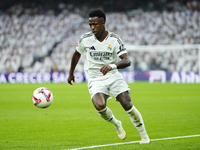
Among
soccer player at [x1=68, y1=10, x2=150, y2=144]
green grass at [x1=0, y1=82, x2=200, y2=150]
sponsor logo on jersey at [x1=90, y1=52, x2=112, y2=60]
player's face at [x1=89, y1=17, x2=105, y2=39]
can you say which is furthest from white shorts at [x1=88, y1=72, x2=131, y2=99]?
green grass at [x1=0, y1=82, x2=200, y2=150]

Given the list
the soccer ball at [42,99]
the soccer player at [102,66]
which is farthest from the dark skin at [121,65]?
the soccer ball at [42,99]

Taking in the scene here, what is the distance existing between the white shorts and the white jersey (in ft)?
0.46

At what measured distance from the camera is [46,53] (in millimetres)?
31625

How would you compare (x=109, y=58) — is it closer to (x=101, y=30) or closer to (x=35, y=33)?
(x=101, y=30)

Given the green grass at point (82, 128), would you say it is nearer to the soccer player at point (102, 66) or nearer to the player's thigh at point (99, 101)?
the soccer player at point (102, 66)

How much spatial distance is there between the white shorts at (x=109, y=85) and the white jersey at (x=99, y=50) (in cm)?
14

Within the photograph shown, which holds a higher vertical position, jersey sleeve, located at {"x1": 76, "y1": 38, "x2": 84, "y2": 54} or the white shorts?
jersey sleeve, located at {"x1": 76, "y1": 38, "x2": 84, "y2": 54}

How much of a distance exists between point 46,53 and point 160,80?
35.3 feet

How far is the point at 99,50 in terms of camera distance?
246 inches

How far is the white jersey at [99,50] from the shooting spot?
20.4 ft

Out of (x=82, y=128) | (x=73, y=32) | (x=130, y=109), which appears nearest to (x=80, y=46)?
(x=130, y=109)

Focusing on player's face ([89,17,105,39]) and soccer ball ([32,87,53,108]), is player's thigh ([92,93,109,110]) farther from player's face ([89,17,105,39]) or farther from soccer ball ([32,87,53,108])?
soccer ball ([32,87,53,108])

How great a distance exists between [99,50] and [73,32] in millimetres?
27074

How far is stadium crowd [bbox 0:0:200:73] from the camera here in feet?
95.4
